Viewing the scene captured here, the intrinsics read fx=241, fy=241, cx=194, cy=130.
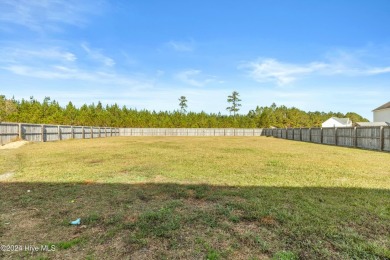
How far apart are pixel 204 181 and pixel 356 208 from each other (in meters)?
3.24

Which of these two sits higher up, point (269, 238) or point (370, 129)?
point (370, 129)

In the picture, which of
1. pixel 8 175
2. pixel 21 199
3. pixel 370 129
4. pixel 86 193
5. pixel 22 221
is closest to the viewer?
pixel 22 221

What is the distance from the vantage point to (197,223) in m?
3.46

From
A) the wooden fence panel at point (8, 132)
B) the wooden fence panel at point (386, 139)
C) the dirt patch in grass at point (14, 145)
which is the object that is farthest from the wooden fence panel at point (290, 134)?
the wooden fence panel at point (8, 132)

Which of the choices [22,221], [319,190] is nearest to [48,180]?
[22,221]

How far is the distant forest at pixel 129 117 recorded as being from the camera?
49406 mm

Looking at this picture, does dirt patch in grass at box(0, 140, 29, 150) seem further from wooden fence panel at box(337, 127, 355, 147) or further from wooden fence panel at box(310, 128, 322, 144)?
wooden fence panel at box(310, 128, 322, 144)

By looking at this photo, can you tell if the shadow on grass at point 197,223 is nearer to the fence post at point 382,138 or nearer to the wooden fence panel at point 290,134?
the fence post at point 382,138

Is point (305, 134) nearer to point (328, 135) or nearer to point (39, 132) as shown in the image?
point (328, 135)

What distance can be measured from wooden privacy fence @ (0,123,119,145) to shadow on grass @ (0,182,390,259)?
1555 cm

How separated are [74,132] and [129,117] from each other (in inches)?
1301

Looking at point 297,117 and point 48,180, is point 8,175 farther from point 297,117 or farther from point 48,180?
point 297,117

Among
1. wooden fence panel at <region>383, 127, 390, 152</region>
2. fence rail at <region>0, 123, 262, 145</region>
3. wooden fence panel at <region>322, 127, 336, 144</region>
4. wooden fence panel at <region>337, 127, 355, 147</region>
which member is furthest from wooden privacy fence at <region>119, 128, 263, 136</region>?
wooden fence panel at <region>383, 127, 390, 152</region>

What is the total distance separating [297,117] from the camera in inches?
2758
